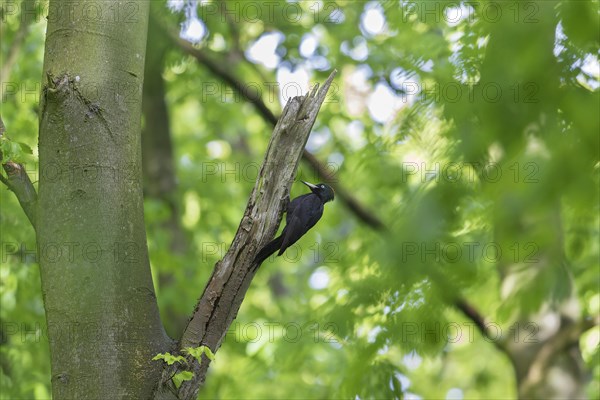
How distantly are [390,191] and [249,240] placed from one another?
5.76 m

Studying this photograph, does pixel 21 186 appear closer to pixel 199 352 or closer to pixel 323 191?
pixel 199 352

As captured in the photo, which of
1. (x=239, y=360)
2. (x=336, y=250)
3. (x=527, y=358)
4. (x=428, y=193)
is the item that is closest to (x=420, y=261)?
(x=428, y=193)

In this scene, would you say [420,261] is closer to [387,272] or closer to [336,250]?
[387,272]

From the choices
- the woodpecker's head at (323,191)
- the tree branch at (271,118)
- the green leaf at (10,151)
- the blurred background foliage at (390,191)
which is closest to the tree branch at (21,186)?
the green leaf at (10,151)

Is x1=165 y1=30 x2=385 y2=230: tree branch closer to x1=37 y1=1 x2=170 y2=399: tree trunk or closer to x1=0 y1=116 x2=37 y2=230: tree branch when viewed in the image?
x1=37 y1=1 x2=170 y2=399: tree trunk

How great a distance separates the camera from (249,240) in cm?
331

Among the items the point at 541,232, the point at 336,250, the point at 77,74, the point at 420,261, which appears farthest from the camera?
the point at 336,250

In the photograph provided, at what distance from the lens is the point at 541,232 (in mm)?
1593

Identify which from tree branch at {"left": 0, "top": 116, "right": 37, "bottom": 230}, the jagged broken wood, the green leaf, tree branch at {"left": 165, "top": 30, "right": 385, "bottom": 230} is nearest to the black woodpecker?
the jagged broken wood

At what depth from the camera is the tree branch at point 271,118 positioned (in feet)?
21.7

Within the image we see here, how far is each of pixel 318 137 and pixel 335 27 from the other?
169 centimetres

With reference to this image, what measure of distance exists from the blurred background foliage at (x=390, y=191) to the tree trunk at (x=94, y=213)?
92 cm

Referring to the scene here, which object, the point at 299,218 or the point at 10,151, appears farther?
the point at 299,218

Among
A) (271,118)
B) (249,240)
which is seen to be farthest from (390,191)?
(249,240)
